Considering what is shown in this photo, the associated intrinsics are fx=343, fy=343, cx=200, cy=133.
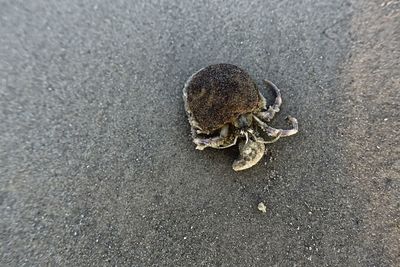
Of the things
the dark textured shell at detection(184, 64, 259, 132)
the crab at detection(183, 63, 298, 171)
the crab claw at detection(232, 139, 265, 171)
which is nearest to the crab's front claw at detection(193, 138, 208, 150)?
the crab at detection(183, 63, 298, 171)

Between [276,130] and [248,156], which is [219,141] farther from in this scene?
[276,130]

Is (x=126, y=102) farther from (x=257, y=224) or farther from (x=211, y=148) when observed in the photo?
(x=257, y=224)

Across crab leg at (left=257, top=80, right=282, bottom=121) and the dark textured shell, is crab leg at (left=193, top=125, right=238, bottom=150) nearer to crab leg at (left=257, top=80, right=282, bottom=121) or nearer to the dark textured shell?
the dark textured shell

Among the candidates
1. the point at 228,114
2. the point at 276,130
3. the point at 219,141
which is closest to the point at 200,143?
the point at 219,141

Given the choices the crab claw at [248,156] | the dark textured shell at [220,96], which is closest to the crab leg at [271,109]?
the dark textured shell at [220,96]

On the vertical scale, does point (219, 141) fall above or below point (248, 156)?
above

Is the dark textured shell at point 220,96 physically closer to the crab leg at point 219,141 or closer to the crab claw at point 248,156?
the crab leg at point 219,141
